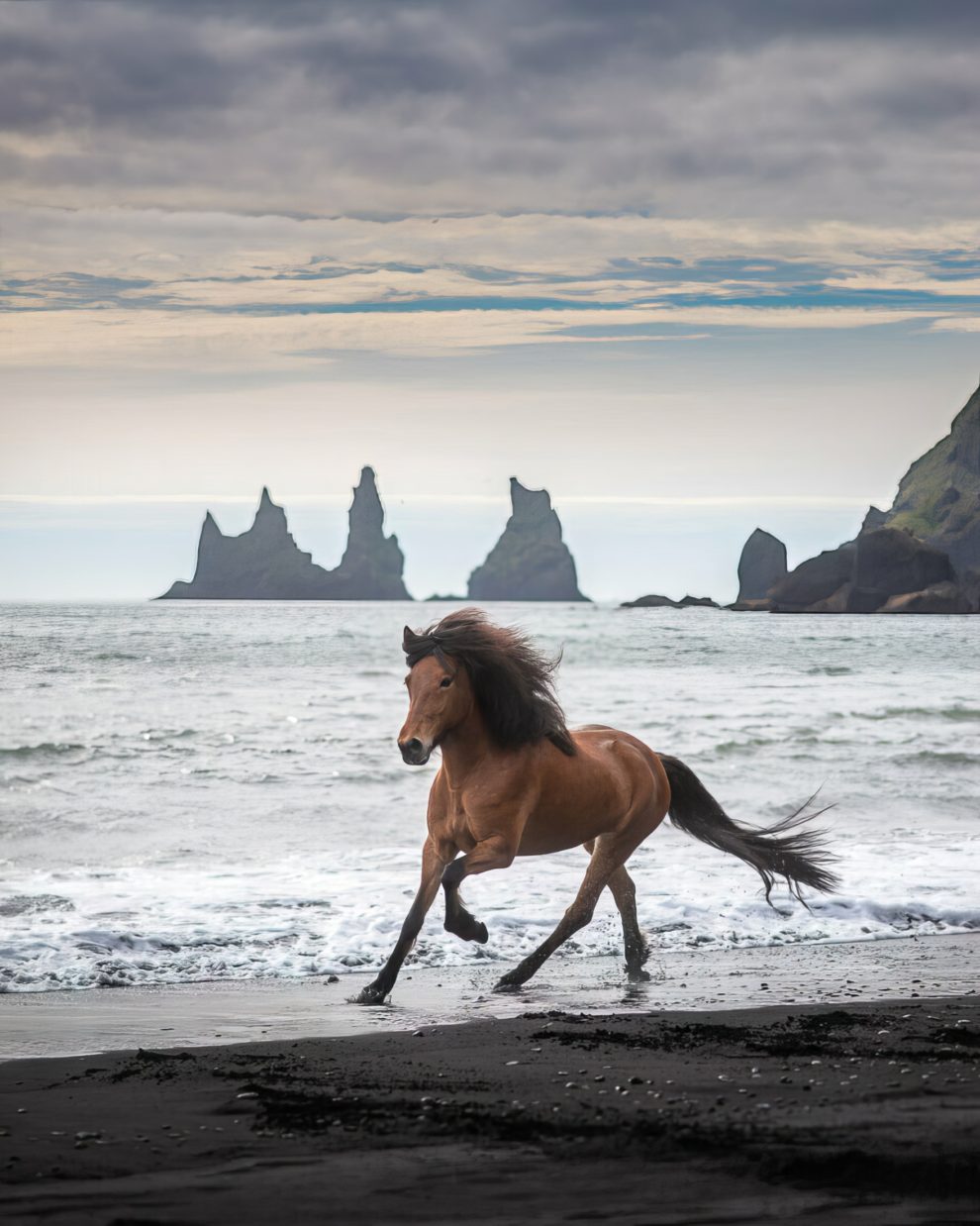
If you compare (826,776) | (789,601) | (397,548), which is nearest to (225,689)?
(826,776)

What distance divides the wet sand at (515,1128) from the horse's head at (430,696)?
1.09 meters

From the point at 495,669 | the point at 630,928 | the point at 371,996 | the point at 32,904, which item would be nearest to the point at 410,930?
the point at 371,996

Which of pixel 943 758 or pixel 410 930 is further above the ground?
pixel 410 930

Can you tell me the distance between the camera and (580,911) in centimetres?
605

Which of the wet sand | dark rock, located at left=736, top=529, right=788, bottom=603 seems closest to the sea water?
the wet sand

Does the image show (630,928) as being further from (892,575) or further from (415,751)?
(892,575)

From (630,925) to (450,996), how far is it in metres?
1.02

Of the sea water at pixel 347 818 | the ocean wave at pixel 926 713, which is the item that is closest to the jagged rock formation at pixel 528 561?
the sea water at pixel 347 818

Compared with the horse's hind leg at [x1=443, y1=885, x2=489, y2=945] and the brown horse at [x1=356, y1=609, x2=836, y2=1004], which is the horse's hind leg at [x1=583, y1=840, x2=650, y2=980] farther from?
the horse's hind leg at [x1=443, y1=885, x2=489, y2=945]

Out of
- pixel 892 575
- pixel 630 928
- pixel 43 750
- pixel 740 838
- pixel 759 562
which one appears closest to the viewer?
pixel 630 928

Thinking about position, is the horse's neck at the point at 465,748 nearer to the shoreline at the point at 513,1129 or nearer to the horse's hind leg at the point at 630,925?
the horse's hind leg at the point at 630,925

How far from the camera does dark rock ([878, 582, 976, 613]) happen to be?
95062 millimetres

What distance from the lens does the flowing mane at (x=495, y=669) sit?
539 cm

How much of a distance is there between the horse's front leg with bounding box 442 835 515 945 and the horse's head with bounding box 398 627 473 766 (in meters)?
0.42
